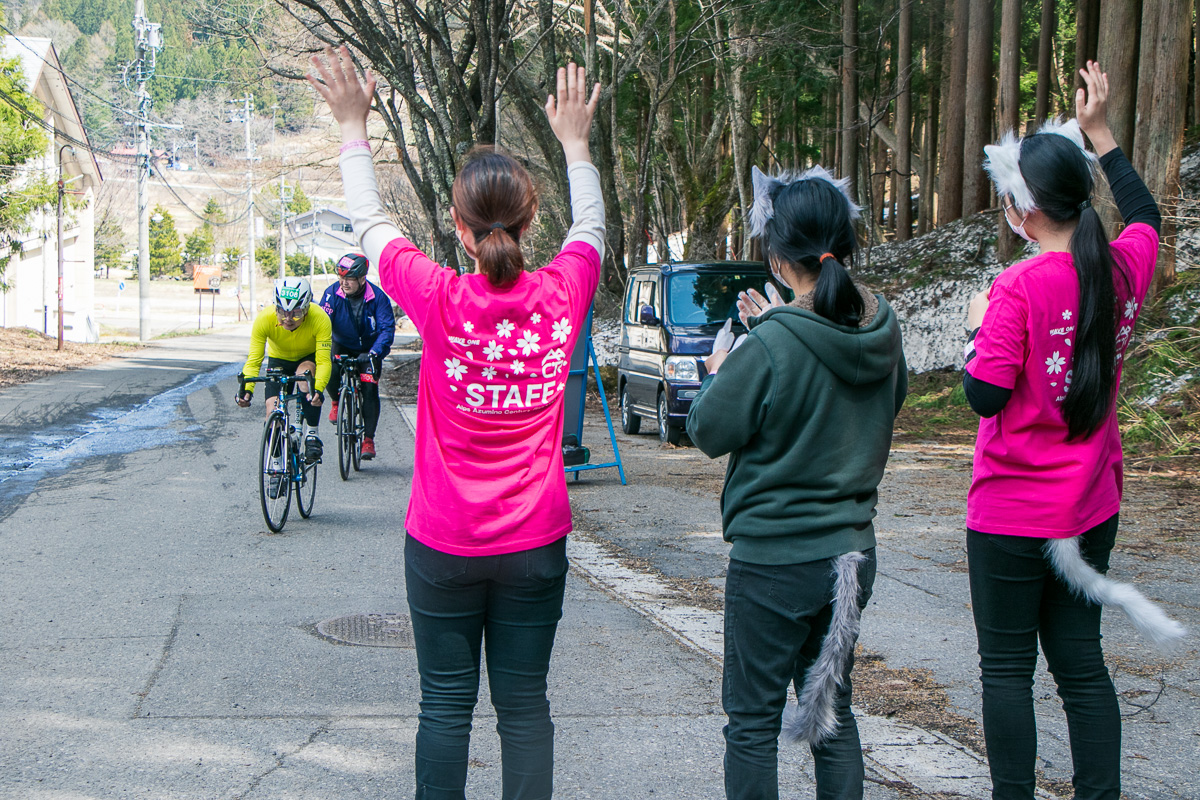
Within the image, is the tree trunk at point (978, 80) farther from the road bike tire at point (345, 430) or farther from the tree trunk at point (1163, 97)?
the road bike tire at point (345, 430)

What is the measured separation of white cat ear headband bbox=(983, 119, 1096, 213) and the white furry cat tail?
931 mm

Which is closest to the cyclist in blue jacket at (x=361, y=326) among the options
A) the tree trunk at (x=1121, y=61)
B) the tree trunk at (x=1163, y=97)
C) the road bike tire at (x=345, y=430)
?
the road bike tire at (x=345, y=430)

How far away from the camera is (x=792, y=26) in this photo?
20.2 metres

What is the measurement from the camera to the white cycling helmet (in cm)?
816

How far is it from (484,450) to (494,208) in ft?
1.96

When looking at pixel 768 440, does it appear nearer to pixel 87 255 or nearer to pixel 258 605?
pixel 258 605

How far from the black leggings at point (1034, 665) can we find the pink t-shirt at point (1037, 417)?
0.10 m

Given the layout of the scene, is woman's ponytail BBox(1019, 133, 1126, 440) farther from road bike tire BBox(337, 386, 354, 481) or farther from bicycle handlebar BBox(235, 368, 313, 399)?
road bike tire BBox(337, 386, 354, 481)

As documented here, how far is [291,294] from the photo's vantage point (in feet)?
26.8

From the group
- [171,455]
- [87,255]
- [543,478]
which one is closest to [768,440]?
[543,478]

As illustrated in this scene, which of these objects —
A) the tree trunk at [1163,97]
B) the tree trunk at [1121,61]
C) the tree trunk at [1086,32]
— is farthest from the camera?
the tree trunk at [1086,32]

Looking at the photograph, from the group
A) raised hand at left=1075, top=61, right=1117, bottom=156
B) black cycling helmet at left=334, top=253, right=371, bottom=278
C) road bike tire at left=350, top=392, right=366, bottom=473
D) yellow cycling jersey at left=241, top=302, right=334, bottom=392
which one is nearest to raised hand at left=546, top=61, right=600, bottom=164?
raised hand at left=1075, top=61, right=1117, bottom=156

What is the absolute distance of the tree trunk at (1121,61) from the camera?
13.8 metres

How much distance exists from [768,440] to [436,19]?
14.9 m
